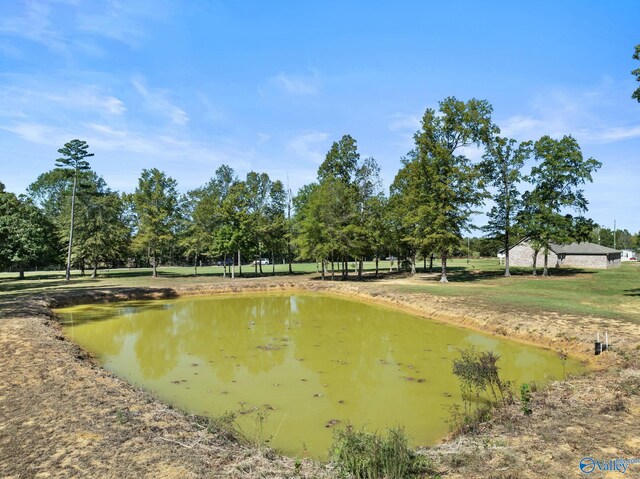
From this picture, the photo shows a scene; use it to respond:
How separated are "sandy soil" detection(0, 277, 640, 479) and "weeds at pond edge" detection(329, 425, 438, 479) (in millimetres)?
266

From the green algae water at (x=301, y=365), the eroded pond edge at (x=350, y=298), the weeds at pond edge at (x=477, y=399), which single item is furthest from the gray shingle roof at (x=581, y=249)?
the weeds at pond edge at (x=477, y=399)

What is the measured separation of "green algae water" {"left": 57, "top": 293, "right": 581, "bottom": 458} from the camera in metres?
8.04

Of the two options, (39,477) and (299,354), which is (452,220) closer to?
(299,354)

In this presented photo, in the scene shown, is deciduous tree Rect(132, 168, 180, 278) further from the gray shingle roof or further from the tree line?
the gray shingle roof

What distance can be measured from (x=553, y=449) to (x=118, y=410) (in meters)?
7.26

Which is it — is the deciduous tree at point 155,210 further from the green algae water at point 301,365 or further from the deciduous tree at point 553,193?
the deciduous tree at point 553,193

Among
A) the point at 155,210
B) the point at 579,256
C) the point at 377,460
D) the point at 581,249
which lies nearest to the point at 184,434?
the point at 377,460

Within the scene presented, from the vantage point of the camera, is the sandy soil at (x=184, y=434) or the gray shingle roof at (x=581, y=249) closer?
the sandy soil at (x=184, y=434)

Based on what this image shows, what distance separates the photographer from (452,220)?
102 ft

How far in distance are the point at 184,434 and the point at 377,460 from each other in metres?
3.21

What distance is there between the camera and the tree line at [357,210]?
32.0m

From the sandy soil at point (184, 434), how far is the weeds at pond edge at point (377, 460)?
266 mm

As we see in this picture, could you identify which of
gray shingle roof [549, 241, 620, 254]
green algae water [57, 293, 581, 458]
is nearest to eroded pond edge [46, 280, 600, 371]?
green algae water [57, 293, 581, 458]

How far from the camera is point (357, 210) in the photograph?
37469 mm
